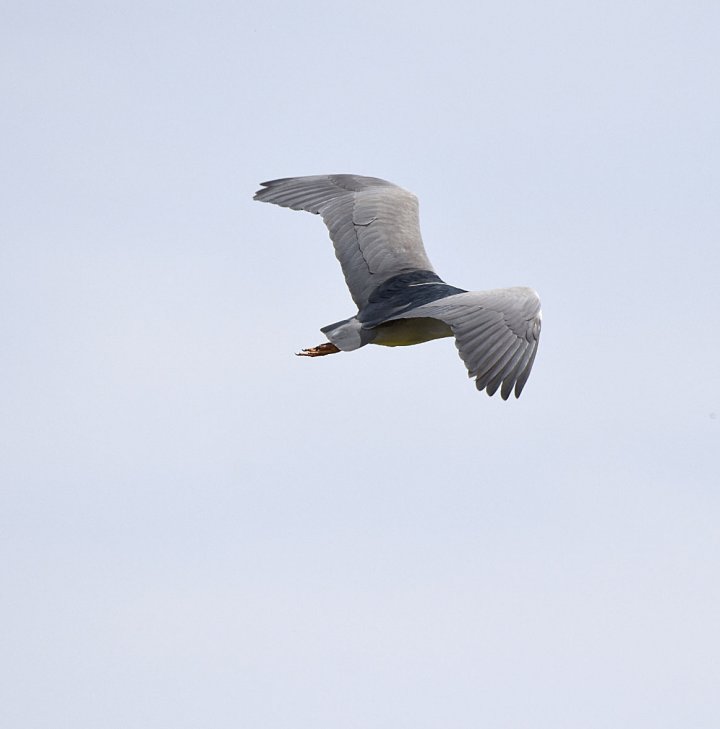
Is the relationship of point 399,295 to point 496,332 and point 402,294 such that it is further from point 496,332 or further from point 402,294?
point 496,332

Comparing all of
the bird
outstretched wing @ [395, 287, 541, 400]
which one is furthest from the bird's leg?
outstretched wing @ [395, 287, 541, 400]

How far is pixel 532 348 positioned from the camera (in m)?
16.3

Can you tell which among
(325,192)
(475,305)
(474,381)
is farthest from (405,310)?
(325,192)

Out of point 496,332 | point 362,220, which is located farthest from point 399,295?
point 496,332

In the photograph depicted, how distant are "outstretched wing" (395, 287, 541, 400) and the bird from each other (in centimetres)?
1

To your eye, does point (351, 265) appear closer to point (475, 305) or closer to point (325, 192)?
point (325, 192)

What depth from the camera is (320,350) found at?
1984cm

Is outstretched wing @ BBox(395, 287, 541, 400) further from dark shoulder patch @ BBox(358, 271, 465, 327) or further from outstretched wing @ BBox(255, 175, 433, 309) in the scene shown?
outstretched wing @ BBox(255, 175, 433, 309)

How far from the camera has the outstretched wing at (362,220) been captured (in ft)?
66.7

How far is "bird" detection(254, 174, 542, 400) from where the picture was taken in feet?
53.1

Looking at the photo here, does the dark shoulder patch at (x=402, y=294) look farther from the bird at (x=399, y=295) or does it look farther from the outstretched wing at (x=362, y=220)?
the outstretched wing at (x=362, y=220)

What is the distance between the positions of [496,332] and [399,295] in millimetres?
2983

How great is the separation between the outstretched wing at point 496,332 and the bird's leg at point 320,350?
241 cm

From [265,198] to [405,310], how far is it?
393 cm
